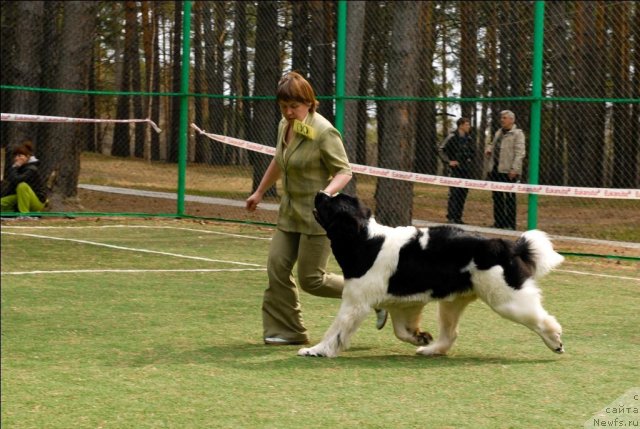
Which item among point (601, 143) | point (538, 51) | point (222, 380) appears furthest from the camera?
point (601, 143)

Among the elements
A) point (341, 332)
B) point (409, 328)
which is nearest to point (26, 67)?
point (409, 328)

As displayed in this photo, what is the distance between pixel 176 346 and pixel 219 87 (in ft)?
57.4

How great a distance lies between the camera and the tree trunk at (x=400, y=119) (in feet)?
53.0

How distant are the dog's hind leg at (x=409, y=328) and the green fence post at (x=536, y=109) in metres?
6.16

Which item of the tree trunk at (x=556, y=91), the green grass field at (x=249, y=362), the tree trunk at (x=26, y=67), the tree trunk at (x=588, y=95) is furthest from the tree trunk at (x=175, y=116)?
the green grass field at (x=249, y=362)

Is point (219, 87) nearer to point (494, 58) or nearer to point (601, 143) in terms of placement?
point (494, 58)

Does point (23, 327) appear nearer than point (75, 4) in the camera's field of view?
Yes

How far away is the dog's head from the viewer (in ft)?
21.9

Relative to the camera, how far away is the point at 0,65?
26.9 m

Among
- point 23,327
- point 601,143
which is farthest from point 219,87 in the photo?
point 23,327

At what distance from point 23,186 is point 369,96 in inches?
209

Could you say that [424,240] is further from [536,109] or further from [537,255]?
[536,109]

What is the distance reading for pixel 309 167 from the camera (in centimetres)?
719

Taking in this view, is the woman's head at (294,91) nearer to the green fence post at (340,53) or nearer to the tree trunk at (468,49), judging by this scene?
the green fence post at (340,53)
